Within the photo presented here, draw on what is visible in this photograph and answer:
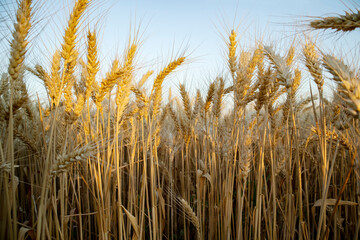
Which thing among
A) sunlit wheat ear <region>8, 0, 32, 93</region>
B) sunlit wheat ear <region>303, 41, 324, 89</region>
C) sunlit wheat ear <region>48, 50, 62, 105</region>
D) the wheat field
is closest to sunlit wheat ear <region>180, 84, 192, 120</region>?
the wheat field

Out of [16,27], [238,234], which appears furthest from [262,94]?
[16,27]

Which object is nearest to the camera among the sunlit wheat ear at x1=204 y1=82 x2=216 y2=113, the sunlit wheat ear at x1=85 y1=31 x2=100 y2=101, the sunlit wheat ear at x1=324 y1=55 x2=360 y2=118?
the sunlit wheat ear at x1=324 y1=55 x2=360 y2=118

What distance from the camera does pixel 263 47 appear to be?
5.59 ft

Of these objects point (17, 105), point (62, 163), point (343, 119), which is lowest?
point (62, 163)

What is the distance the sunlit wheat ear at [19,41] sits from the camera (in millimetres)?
1030

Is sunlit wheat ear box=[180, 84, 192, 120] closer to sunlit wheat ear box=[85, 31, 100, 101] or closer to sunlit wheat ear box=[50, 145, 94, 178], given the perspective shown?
sunlit wheat ear box=[85, 31, 100, 101]

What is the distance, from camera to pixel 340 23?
3.82 ft

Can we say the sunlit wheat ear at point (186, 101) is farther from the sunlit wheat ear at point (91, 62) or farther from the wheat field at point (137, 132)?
the sunlit wheat ear at point (91, 62)

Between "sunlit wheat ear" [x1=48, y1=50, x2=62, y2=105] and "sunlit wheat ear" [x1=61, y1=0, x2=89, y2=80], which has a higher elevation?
"sunlit wheat ear" [x1=61, y1=0, x2=89, y2=80]

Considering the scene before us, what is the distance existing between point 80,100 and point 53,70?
21cm

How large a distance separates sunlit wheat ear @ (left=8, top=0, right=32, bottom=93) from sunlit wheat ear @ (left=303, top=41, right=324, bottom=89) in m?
1.64

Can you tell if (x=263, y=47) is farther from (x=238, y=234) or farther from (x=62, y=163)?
(x=62, y=163)

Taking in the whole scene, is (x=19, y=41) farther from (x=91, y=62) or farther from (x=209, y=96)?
(x=209, y=96)

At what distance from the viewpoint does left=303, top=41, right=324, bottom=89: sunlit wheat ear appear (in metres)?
1.41
